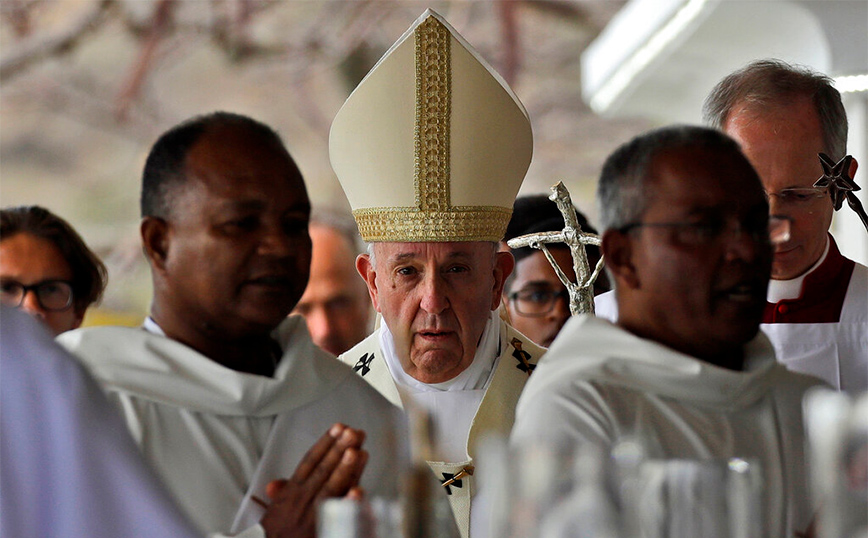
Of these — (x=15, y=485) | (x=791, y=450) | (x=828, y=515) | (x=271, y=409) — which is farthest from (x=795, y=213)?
(x=15, y=485)

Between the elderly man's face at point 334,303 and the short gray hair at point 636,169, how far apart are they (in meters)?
2.23

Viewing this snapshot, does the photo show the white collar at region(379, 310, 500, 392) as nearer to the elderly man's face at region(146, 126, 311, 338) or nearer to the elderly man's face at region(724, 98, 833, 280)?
the elderly man's face at region(724, 98, 833, 280)

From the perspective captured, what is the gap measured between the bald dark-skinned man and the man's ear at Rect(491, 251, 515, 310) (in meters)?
1.11

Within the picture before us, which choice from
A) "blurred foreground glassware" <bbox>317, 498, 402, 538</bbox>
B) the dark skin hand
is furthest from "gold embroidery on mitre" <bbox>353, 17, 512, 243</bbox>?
"blurred foreground glassware" <bbox>317, 498, 402, 538</bbox>

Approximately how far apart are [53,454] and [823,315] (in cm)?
176

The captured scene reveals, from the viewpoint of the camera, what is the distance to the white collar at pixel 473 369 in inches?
132

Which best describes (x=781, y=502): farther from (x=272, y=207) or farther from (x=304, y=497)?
(x=272, y=207)

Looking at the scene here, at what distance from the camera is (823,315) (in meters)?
2.78

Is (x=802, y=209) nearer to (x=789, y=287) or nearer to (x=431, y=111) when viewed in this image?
(x=789, y=287)

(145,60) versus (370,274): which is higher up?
(145,60)

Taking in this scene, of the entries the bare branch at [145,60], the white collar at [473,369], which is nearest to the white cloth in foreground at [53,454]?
the white collar at [473,369]

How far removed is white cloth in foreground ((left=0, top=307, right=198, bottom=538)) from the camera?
1.66m

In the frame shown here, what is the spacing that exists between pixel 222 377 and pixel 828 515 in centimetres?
105

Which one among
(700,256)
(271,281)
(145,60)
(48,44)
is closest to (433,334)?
(271,281)
